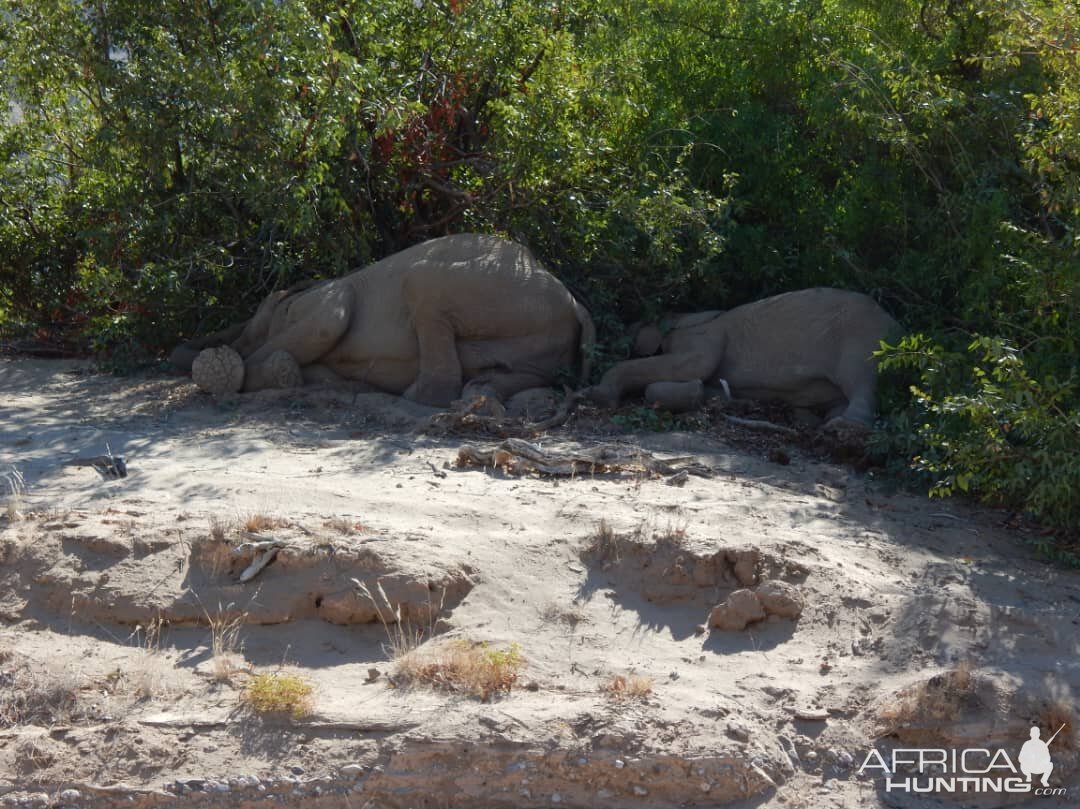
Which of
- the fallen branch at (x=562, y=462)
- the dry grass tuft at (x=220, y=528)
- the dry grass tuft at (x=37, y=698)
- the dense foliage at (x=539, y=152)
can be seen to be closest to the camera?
the dry grass tuft at (x=37, y=698)

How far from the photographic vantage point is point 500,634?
18.3 feet

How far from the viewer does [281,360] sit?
9188 millimetres

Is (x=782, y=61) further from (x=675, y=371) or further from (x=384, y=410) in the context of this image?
(x=384, y=410)

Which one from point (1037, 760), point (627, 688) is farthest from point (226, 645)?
point (1037, 760)

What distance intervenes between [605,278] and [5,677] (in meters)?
5.94

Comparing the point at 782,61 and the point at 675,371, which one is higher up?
the point at 782,61

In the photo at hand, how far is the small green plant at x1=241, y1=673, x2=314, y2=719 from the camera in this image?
5020 mm

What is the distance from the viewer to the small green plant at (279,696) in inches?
198

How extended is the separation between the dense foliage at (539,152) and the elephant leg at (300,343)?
56cm

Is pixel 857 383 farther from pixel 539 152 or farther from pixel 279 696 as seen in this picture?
pixel 279 696

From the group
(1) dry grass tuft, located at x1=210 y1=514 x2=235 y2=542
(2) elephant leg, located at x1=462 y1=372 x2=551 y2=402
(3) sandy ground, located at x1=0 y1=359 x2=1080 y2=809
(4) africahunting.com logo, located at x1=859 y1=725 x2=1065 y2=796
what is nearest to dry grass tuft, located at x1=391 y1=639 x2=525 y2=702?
(3) sandy ground, located at x1=0 y1=359 x2=1080 y2=809

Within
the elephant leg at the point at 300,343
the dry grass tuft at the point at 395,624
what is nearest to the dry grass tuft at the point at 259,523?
the dry grass tuft at the point at 395,624

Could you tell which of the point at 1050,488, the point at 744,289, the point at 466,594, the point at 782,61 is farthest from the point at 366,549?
the point at 782,61

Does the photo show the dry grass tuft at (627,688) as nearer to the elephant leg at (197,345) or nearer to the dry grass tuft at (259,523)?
the dry grass tuft at (259,523)
